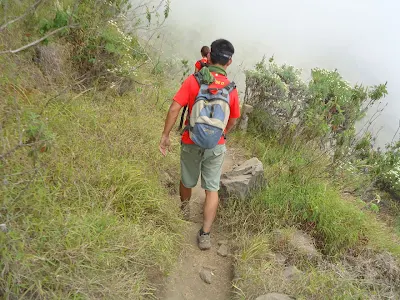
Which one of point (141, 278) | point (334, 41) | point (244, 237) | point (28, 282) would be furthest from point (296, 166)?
point (334, 41)

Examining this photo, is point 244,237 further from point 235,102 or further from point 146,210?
point 235,102

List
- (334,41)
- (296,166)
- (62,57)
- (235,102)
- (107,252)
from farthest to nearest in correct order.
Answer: (334,41) → (62,57) → (296,166) → (235,102) → (107,252)

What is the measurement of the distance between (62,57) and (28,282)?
359 cm

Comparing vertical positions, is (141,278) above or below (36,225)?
below

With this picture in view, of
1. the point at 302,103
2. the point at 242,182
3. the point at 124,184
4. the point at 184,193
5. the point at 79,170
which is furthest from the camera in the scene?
the point at 302,103

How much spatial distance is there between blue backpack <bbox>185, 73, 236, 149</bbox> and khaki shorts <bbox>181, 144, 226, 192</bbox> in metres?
0.25

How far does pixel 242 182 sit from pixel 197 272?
1209mm

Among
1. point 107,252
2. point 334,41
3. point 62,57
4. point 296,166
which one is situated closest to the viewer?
point 107,252

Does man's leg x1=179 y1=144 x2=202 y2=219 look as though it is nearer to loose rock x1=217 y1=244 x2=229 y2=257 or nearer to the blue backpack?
the blue backpack

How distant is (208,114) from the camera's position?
296cm

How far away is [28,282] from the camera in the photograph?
2.10 m

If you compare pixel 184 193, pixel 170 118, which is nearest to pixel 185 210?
pixel 184 193

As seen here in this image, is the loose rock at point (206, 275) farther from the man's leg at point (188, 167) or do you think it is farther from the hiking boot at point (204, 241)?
the man's leg at point (188, 167)

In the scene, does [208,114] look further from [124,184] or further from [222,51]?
[124,184]
